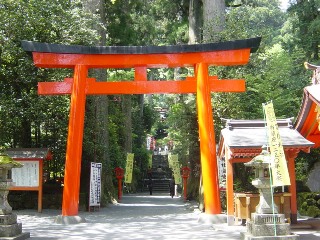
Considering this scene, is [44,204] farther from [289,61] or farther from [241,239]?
[289,61]

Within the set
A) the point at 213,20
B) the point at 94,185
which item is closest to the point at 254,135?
the point at 94,185

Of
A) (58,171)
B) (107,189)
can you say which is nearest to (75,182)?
(58,171)

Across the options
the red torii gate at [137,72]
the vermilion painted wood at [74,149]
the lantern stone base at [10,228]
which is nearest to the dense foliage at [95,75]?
the red torii gate at [137,72]

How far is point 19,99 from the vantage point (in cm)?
1501

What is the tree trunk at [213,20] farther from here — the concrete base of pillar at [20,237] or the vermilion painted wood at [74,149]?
the concrete base of pillar at [20,237]

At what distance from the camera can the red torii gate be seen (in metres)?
12.6

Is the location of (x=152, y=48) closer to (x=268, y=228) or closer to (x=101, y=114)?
(x=101, y=114)

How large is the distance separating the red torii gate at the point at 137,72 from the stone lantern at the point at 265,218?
3141mm

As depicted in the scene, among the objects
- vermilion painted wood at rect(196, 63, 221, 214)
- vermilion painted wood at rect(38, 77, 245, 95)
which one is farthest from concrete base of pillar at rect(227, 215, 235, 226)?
vermilion painted wood at rect(38, 77, 245, 95)

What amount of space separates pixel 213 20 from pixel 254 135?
7.08m

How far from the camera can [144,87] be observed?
1292 cm

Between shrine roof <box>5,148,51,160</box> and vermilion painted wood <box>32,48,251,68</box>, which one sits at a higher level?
vermilion painted wood <box>32,48,251,68</box>

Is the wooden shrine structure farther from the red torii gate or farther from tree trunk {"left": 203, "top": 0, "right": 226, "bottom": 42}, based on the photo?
tree trunk {"left": 203, "top": 0, "right": 226, "bottom": 42}

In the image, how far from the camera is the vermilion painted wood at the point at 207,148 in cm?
1216
